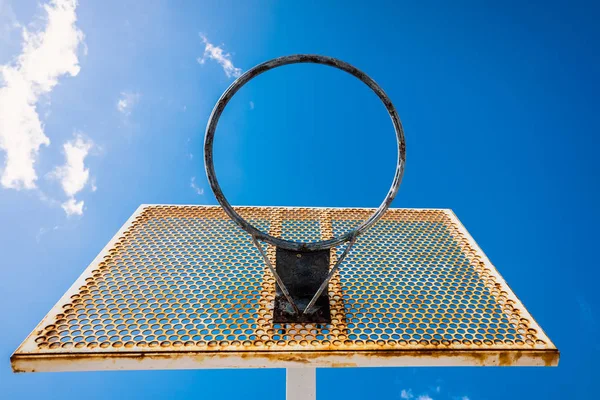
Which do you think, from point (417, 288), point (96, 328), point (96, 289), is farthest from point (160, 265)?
point (417, 288)

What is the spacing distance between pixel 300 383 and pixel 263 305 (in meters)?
0.40

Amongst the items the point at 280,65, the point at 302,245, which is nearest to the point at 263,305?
the point at 302,245

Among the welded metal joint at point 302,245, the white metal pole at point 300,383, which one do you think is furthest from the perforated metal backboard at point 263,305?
the white metal pole at point 300,383

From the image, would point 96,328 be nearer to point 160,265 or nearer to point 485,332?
point 160,265

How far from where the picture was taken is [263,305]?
6.56ft

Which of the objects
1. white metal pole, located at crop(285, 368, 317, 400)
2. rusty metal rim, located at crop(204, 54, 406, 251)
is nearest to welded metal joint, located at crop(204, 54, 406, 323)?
rusty metal rim, located at crop(204, 54, 406, 251)

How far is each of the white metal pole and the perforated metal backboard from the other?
30 cm

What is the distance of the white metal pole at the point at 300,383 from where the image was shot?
79.4 inches

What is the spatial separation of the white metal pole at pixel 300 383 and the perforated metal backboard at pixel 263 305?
0.30 meters

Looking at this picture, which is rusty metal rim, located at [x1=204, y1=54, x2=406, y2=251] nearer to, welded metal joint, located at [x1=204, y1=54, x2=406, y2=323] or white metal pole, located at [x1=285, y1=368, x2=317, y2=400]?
welded metal joint, located at [x1=204, y1=54, x2=406, y2=323]

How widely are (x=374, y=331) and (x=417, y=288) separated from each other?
0.50 m

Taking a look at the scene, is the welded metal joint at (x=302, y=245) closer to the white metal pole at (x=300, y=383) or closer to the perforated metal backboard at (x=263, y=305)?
the perforated metal backboard at (x=263, y=305)

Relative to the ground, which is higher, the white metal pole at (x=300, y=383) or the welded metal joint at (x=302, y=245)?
the welded metal joint at (x=302, y=245)

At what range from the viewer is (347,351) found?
5.56 ft
